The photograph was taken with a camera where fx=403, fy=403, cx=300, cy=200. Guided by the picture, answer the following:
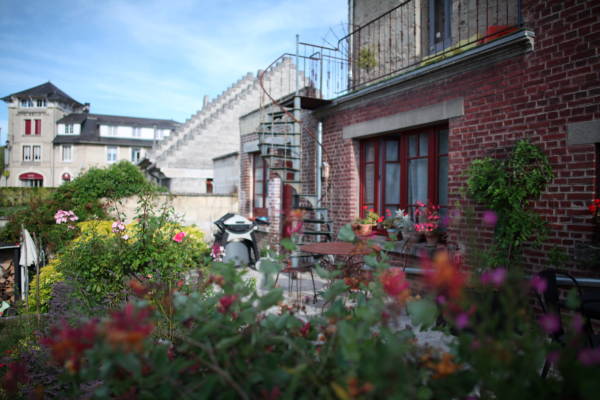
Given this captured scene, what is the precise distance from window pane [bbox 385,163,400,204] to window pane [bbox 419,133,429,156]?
1.63 ft

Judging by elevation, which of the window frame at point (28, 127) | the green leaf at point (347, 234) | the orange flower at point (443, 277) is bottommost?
the orange flower at point (443, 277)

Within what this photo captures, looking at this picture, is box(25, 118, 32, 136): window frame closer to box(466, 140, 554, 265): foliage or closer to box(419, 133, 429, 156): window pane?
box(419, 133, 429, 156): window pane

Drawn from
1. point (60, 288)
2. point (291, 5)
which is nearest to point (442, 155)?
point (291, 5)

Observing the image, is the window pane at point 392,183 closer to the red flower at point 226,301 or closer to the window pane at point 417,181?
the window pane at point 417,181

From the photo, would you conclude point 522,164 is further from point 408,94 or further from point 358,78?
point 358,78

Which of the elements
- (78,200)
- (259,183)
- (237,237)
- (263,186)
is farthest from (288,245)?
(78,200)

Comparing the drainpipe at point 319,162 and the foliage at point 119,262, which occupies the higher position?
the drainpipe at point 319,162

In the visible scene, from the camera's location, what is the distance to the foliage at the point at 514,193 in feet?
13.7

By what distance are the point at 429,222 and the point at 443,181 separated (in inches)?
25.0

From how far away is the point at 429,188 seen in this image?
19.0 ft

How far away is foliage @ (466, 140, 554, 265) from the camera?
418 cm

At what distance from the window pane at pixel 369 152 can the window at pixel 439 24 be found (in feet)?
7.39

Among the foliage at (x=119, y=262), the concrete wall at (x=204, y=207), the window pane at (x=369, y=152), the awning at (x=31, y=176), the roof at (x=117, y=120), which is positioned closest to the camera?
the foliage at (x=119, y=262)

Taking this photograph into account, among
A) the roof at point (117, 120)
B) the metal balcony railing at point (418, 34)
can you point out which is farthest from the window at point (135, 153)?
the metal balcony railing at point (418, 34)
